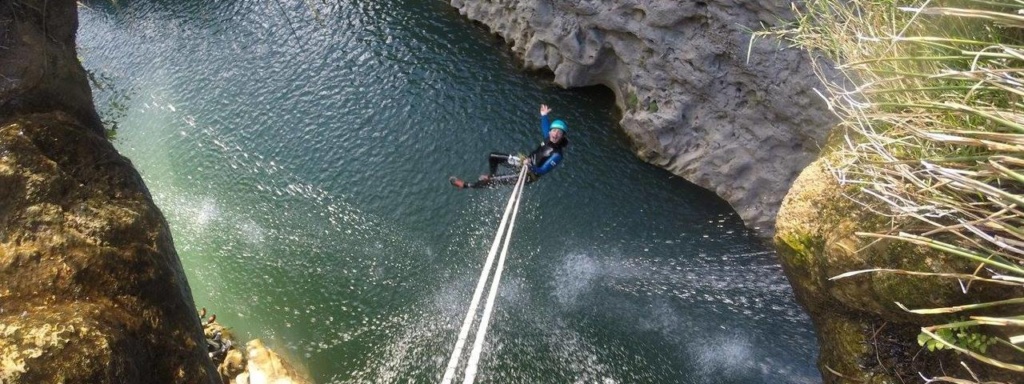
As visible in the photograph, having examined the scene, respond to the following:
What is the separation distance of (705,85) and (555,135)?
652cm

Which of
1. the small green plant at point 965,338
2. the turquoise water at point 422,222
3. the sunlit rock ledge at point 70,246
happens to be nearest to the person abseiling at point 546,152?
the turquoise water at point 422,222

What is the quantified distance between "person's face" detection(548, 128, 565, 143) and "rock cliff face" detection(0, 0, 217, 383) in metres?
6.31

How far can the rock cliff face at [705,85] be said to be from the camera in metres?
13.0

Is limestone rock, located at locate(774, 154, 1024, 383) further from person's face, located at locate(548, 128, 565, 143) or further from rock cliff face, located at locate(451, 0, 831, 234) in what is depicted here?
rock cliff face, located at locate(451, 0, 831, 234)

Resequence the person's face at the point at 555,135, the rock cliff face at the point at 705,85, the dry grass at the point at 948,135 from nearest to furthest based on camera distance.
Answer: the dry grass at the point at 948,135 → the person's face at the point at 555,135 → the rock cliff face at the point at 705,85

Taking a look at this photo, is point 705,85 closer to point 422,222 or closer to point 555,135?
point 555,135

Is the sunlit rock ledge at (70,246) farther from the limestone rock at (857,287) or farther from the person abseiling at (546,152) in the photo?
the limestone rock at (857,287)

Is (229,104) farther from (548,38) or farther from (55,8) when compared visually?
(55,8)

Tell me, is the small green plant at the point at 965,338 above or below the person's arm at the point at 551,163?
above

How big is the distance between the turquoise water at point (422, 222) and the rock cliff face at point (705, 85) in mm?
784

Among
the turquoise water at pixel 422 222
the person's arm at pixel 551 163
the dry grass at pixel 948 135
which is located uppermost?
the dry grass at pixel 948 135

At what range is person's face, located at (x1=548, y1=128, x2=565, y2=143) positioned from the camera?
10.1 meters

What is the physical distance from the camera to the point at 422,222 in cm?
1441

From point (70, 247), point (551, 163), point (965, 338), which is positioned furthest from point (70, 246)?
point (965, 338)
